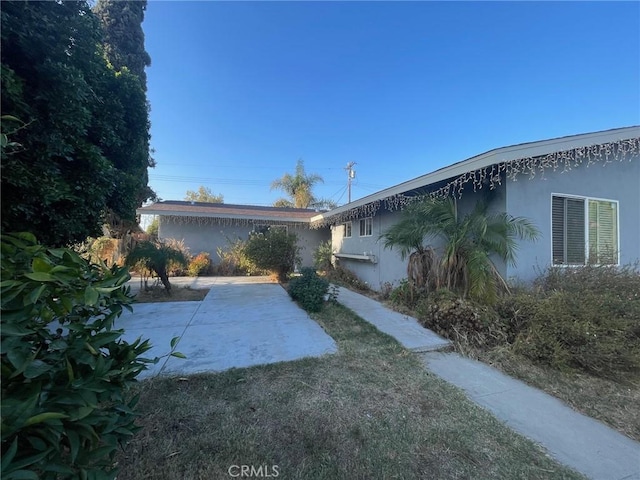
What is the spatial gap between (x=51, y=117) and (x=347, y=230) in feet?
30.9

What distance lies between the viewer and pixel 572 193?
19.1ft

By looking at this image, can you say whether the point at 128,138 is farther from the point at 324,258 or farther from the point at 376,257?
the point at 324,258

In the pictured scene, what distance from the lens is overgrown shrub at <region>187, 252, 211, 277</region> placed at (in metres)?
11.7

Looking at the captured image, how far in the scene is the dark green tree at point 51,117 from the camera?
2.57 m

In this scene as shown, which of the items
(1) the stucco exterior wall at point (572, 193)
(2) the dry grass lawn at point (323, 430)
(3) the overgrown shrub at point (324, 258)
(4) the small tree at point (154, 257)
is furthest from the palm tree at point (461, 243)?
(3) the overgrown shrub at point (324, 258)

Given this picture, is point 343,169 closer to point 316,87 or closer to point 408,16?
point 316,87

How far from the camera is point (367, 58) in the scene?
8.92 metres

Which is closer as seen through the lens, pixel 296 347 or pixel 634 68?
pixel 296 347

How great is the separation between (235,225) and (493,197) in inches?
444

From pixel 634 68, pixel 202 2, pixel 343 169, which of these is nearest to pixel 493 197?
pixel 634 68

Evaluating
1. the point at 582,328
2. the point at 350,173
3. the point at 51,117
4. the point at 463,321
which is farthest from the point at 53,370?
the point at 350,173

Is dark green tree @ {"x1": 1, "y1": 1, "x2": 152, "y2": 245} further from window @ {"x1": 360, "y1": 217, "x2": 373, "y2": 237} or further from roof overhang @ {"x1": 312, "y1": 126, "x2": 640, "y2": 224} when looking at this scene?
window @ {"x1": 360, "y1": 217, "x2": 373, "y2": 237}

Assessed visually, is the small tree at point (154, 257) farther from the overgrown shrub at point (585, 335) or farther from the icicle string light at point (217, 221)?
the overgrown shrub at point (585, 335)
